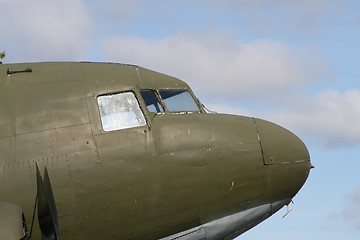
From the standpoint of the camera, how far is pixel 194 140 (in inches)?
625

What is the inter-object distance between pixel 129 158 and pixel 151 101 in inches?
80.8

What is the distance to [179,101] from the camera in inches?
678

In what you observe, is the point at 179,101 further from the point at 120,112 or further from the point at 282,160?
the point at 282,160

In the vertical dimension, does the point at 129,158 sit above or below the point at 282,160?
above

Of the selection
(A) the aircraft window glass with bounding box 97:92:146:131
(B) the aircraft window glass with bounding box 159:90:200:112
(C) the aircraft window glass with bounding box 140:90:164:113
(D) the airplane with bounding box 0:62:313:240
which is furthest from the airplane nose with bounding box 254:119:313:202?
(A) the aircraft window glass with bounding box 97:92:146:131

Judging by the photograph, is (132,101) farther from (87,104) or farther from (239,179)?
(239,179)

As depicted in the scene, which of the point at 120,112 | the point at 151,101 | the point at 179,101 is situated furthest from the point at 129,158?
the point at 179,101

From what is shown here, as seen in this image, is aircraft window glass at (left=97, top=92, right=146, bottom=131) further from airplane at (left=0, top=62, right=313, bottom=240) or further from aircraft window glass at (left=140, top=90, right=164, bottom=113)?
aircraft window glass at (left=140, top=90, right=164, bottom=113)

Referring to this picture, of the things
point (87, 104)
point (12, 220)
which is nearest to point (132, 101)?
point (87, 104)

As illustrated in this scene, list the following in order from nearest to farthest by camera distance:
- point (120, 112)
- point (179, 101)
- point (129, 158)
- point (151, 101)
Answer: point (129, 158), point (120, 112), point (151, 101), point (179, 101)

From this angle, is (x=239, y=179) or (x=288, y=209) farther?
(x=288, y=209)

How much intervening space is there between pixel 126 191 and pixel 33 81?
363 cm

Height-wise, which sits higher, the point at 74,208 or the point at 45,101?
the point at 45,101

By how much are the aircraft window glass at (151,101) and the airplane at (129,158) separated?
0.03 metres
